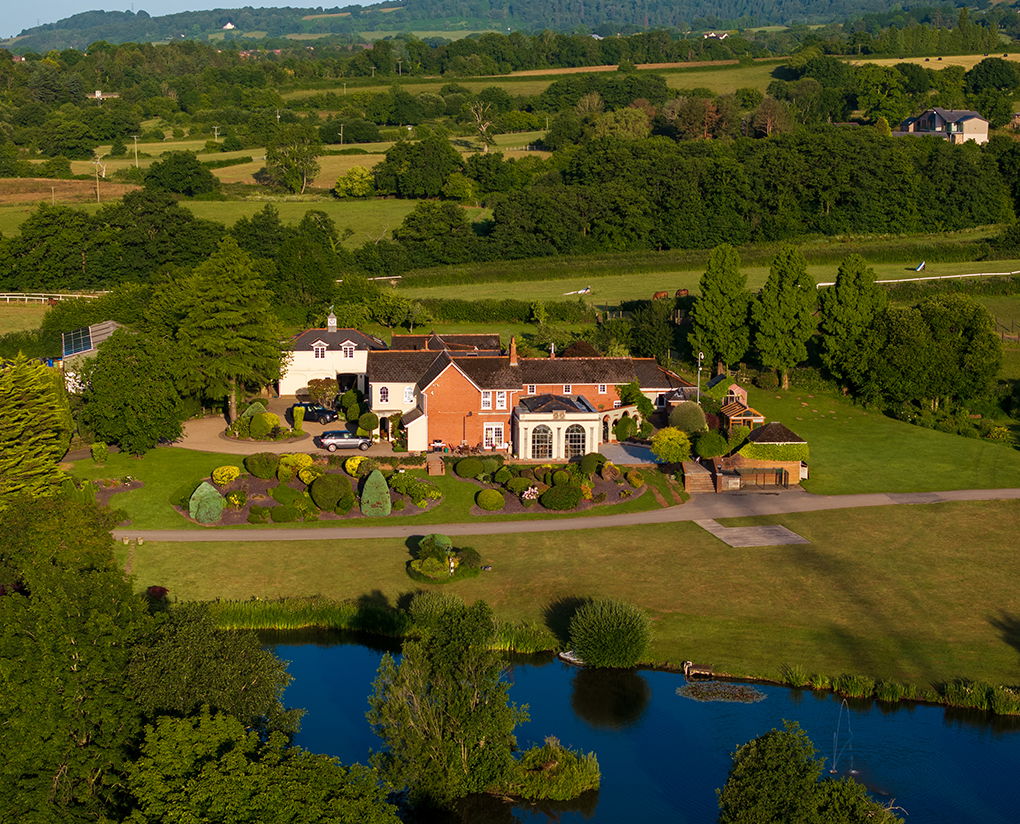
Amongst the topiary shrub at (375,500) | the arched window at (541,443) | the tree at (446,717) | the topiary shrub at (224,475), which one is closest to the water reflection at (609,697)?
the tree at (446,717)

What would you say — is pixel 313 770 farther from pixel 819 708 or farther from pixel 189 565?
pixel 189 565

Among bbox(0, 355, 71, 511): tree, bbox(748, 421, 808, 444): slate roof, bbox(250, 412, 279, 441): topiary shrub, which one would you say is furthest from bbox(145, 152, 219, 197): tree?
bbox(748, 421, 808, 444): slate roof

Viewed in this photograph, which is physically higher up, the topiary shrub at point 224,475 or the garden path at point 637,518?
the topiary shrub at point 224,475

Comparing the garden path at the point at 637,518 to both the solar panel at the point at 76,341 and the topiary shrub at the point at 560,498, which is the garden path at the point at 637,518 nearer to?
the topiary shrub at the point at 560,498

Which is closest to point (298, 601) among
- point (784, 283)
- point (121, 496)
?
point (121, 496)

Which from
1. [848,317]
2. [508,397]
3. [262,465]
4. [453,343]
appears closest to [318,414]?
[453,343]

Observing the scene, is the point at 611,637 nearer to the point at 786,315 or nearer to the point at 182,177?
the point at 786,315
